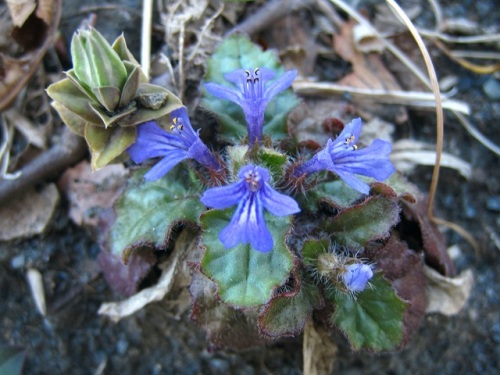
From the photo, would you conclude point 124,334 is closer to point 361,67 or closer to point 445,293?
point 445,293

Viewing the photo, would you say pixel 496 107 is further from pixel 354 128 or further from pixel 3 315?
pixel 3 315

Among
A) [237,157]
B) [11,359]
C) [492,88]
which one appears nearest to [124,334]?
[11,359]

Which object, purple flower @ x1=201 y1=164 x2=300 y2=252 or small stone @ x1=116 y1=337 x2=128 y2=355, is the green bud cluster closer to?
purple flower @ x1=201 y1=164 x2=300 y2=252

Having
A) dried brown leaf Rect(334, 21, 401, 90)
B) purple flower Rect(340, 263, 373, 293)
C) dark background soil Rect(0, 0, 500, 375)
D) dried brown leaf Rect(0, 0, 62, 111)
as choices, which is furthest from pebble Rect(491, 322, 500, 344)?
dried brown leaf Rect(0, 0, 62, 111)

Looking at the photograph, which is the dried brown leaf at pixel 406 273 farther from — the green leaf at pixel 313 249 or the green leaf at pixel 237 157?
the green leaf at pixel 237 157

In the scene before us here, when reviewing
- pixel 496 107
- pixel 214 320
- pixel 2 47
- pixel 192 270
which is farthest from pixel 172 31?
pixel 496 107

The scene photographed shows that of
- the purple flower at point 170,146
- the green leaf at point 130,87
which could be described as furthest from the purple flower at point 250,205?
the green leaf at point 130,87
